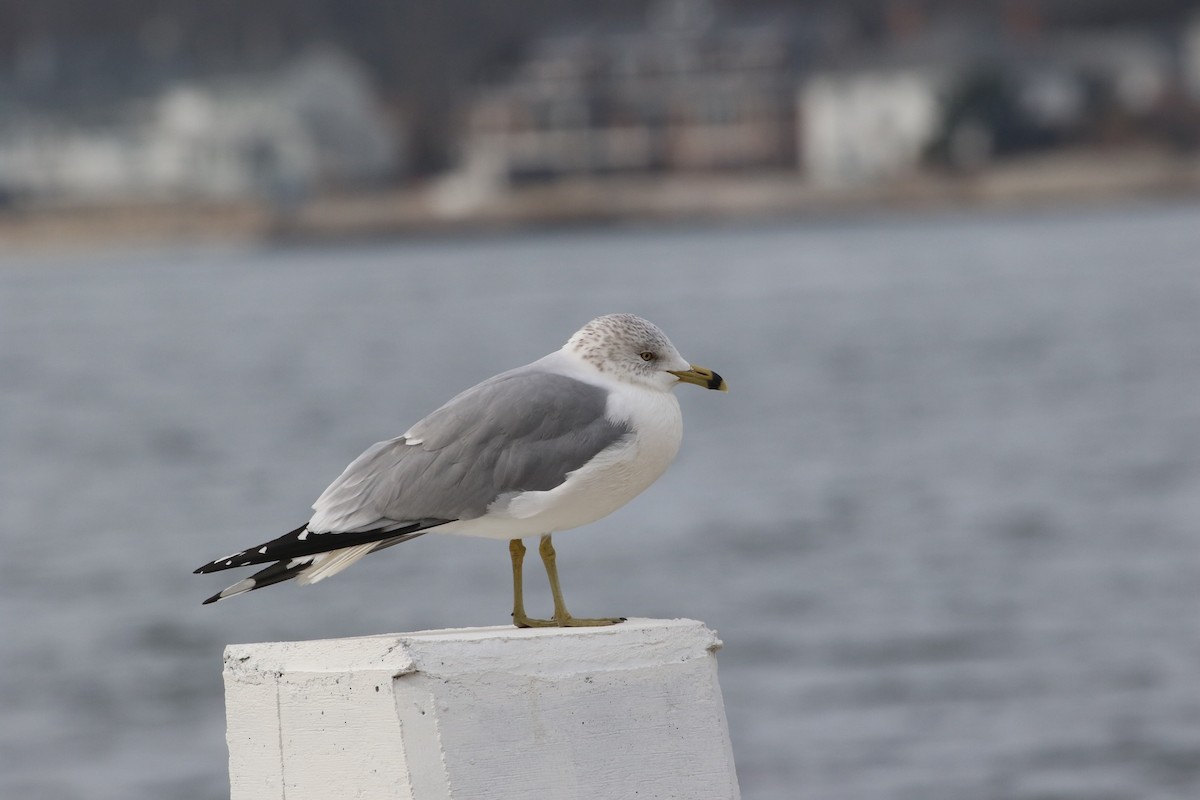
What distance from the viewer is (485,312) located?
39125mm

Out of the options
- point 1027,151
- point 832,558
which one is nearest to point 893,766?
point 832,558

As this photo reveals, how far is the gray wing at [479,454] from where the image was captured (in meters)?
2.70

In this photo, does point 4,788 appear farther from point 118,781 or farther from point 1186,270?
point 1186,270

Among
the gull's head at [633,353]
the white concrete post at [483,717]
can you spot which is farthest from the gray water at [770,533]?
the white concrete post at [483,717]

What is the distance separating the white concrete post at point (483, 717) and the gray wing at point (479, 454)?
0.41 metres

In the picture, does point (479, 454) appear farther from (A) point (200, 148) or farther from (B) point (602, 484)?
(A) point (200, 148)

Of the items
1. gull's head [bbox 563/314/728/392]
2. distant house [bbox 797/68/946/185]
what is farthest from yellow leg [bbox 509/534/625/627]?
distant house [bbox 797/68/946/185]

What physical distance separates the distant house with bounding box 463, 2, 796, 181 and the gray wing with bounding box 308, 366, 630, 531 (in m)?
86.6

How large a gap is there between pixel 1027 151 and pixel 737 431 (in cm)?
6338

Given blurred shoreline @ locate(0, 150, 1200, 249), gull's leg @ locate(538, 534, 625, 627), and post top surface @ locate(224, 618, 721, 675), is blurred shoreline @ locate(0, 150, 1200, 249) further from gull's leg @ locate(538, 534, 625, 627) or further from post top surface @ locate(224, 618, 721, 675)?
post top surface @ locate(224, 618, 721, 675)

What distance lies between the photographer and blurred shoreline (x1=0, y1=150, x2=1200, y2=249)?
75.3m

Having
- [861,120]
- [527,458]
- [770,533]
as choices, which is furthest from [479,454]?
[861,120]

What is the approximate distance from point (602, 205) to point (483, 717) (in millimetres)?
81074

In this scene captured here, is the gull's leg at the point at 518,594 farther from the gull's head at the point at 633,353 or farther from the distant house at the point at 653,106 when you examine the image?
the distant house at the point at 653,106
